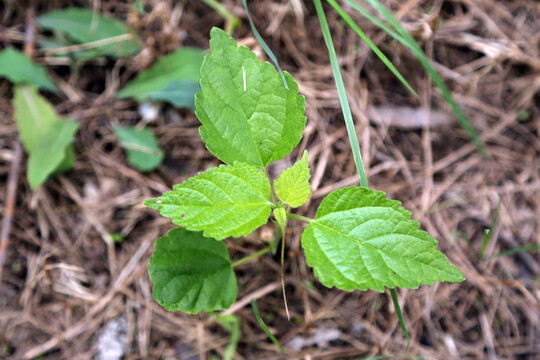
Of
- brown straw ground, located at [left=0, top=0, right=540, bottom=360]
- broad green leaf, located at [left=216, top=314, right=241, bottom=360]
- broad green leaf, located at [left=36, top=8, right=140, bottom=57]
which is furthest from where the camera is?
broad green leaf, located at [left=36, top=8, right=140, bottom=57]

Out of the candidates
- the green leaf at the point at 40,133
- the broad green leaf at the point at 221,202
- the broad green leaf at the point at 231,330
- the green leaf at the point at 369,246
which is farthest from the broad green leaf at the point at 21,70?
the green leaf at the point at 369,246

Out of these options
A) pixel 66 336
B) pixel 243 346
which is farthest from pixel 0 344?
pixel 243 346

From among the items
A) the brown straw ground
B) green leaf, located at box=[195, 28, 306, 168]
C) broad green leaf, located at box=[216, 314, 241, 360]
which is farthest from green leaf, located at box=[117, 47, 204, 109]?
broad green leaf, located at box=[216, 314, 241, 360]

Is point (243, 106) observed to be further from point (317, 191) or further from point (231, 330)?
point (231, 330)

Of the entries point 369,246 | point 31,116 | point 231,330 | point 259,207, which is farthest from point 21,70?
point 369,246

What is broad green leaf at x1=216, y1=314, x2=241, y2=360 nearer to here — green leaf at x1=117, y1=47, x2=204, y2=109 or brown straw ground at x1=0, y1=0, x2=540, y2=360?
brown straw ground at x1=0, y1=0, x2=540, y2=360
